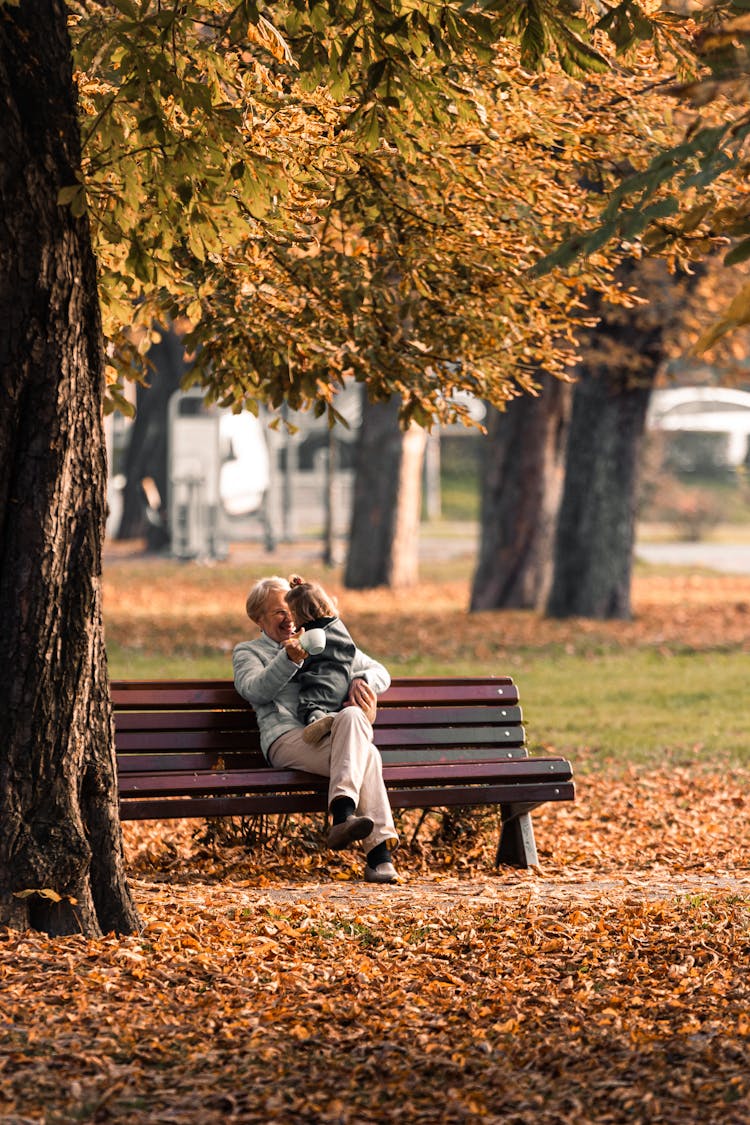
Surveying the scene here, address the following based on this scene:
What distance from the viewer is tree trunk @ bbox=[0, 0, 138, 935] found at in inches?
199

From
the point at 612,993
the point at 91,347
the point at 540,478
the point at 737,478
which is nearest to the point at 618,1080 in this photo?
the point at 612,993

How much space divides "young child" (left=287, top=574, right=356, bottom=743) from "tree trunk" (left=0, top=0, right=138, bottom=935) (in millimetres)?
1874

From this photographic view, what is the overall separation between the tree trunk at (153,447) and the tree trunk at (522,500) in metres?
14.6

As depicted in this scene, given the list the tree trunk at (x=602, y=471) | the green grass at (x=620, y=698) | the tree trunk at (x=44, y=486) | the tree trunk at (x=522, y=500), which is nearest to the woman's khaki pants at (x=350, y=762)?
the tree trunk at (x=44, y=486)

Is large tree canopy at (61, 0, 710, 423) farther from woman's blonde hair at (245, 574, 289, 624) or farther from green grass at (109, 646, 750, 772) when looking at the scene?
green grass at (109, 646, 750, 772)

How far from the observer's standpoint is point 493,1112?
397cm

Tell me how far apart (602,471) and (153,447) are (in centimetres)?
1946

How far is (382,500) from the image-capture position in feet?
79.5

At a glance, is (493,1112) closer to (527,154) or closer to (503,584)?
(527,154)

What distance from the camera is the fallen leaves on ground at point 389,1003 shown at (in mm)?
4016

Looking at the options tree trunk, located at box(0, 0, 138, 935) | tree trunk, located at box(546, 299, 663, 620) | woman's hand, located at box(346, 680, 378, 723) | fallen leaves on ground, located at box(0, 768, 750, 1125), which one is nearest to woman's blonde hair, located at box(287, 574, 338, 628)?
woman's hand, located at box(346, 680, 378, 723)

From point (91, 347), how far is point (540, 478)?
1556 centimetres

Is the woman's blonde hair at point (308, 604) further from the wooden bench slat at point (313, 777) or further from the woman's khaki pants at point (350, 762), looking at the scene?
the wooden bench slat at point (313, 777)

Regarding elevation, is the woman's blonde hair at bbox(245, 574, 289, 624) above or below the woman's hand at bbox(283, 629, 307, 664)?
above
